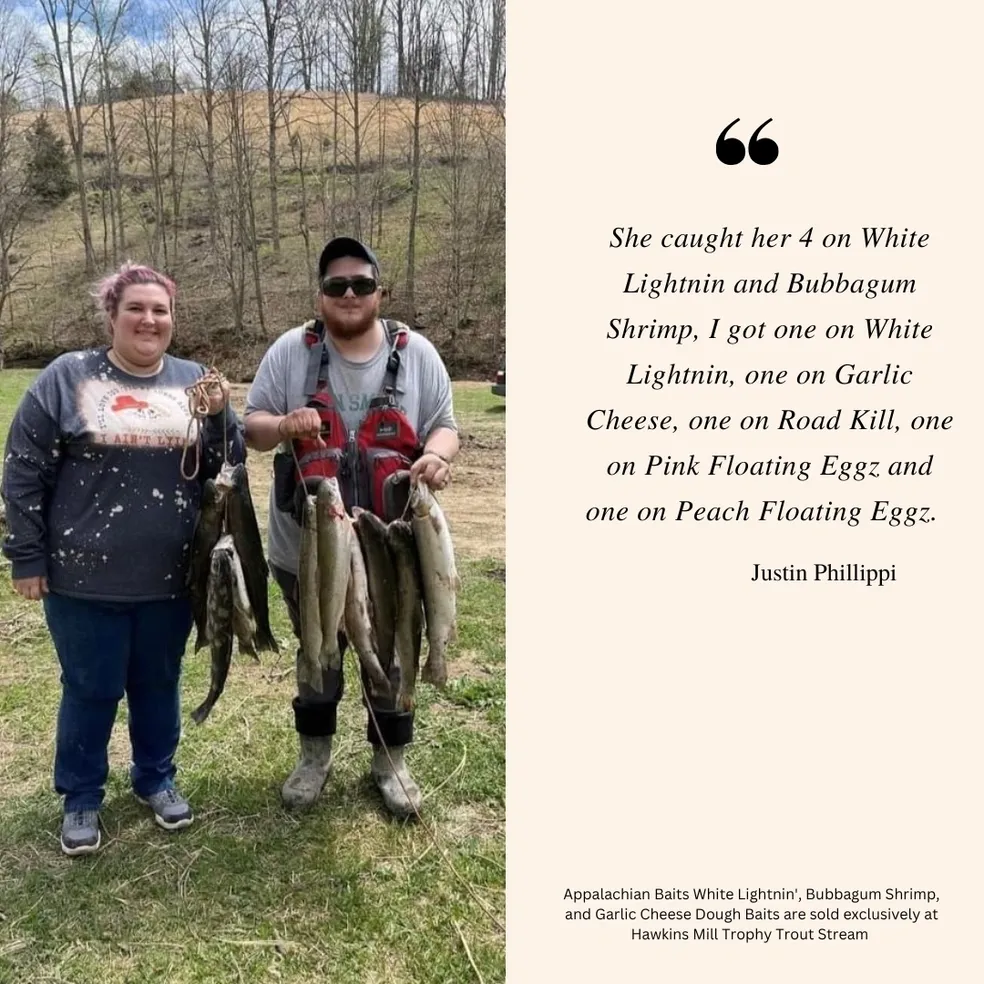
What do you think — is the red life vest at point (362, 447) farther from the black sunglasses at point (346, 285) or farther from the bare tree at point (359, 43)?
the bare tree at point (359, 43)

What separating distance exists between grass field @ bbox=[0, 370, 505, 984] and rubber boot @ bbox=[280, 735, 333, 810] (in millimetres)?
61

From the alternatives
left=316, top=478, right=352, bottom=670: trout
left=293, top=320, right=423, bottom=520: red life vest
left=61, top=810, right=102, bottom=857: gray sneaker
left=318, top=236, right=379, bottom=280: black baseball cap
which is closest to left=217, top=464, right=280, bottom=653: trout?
left=293, top=320, right=423, bottom=520: red life vest

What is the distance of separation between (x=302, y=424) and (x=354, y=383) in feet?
1.42

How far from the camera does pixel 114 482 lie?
3.01 metres

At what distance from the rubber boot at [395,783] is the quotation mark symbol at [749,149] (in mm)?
2670

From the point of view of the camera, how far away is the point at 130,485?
9.91 feet

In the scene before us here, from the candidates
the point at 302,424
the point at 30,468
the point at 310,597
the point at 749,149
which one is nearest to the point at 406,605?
the point at 310,597

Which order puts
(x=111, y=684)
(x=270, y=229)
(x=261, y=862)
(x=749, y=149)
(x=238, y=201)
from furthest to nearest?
1. (x=270, y=229)
2. (x=238, y=201)
3. (x=261, y=862)
4. (x=111, y=684)
5. (x=749, y=149)

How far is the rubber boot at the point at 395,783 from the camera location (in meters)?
3.60

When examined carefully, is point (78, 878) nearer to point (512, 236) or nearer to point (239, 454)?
point (239, 454)

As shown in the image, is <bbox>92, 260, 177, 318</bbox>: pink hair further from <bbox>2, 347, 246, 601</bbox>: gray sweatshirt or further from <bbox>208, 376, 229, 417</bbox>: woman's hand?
<bbox>208, 376, 229, 417</bbox>: woman's hand

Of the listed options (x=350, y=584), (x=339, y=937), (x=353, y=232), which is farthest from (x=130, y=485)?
(x=353, y=232)

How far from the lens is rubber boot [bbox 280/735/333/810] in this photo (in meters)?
3.65

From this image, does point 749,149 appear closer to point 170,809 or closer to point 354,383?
point 354,383
